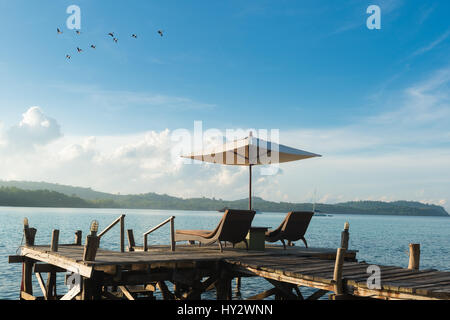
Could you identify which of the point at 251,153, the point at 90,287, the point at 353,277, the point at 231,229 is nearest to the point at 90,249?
the point at 90,287

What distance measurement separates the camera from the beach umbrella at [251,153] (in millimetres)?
12656

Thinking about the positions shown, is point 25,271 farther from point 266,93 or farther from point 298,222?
point 266,93

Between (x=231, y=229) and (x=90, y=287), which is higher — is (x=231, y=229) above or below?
above

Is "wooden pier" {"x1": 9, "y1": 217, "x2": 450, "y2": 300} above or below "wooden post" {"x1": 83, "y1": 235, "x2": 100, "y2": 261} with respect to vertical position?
below

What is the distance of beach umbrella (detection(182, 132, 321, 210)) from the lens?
12.7 metres

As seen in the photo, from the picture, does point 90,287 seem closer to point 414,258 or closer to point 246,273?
point 246,273

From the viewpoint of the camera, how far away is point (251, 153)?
42.5ft

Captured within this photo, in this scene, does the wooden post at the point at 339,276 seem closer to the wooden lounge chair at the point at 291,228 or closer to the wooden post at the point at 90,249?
the wooden post at the point at 90,249

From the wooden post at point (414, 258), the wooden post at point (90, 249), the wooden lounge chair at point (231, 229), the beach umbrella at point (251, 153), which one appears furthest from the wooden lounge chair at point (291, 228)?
the wooden post at point (90, 249)
